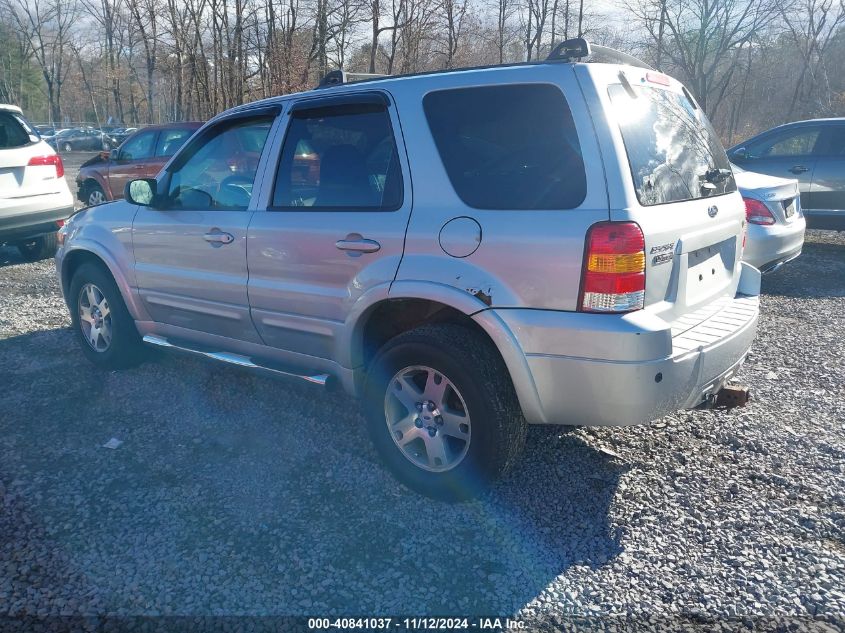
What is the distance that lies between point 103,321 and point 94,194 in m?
10.2

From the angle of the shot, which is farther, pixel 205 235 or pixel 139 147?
pixel 139 147

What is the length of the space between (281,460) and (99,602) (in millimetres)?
1214

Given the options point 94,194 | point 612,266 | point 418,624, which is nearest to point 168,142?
point 94,194

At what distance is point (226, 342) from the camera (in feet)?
13.7

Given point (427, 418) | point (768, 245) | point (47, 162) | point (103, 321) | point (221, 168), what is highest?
point (47, 162)

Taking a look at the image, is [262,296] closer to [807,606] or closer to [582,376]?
[582,376]

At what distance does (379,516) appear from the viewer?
309 cm

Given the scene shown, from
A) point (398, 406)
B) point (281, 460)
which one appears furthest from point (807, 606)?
point (281, 460)

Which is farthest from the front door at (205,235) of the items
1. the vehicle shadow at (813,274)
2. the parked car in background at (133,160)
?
the parked car in background at (133,160)

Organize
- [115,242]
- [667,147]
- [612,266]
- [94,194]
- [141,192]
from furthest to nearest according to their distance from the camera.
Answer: [94,194]
[115,242]
[141,192]
[667,147]
[612,266]

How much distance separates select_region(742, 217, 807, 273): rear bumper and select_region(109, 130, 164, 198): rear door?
402 inches

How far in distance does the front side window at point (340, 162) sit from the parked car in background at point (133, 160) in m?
8.98

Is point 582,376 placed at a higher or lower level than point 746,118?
lower

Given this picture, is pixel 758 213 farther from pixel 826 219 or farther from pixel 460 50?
pixel 460 50
